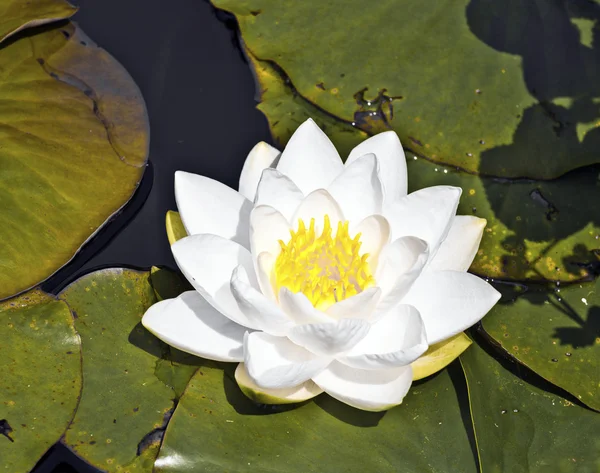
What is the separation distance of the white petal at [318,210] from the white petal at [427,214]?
19cm

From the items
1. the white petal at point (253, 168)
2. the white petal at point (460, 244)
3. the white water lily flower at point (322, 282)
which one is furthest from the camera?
the white petal at point (253, 168)

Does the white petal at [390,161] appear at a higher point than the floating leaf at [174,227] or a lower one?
higher

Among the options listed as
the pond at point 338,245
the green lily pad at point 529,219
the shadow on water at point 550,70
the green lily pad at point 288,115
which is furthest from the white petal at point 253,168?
the shadow on water at point 550,70

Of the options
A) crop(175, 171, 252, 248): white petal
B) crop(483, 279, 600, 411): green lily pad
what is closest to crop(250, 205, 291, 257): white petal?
crop(175, 171, 252, 248): white petal

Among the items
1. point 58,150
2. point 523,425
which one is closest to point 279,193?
point 58,150

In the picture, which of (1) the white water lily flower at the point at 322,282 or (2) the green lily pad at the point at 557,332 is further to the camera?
(2) the green lily pad at the point at 557,332

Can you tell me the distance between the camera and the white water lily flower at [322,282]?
1.87 meters

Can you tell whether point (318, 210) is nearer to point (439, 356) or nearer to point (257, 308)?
point (257, 308)

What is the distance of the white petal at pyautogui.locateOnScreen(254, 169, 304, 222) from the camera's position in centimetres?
203

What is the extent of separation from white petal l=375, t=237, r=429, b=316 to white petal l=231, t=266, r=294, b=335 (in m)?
0.33

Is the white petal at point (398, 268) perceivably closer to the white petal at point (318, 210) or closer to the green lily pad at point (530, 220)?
the white petal at point (318, 210)

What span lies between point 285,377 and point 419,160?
127cm

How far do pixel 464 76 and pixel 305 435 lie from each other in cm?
170

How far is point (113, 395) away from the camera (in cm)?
219
